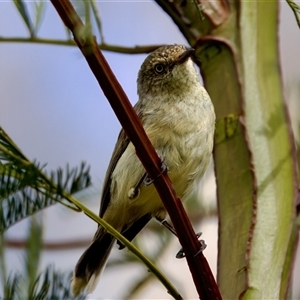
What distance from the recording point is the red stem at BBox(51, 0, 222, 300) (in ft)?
2.94

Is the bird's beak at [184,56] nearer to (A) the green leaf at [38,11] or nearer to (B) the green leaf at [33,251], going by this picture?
(A) the green leaf at [38,11]

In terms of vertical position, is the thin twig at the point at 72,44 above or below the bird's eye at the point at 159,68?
above

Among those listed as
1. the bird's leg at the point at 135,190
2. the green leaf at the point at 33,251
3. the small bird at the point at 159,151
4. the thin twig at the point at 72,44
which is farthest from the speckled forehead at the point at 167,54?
the green leaf at the point at 33,251

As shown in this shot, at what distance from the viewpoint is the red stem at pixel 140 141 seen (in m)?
0.90

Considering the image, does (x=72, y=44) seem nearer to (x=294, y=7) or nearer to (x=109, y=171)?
(x=294, y=7)

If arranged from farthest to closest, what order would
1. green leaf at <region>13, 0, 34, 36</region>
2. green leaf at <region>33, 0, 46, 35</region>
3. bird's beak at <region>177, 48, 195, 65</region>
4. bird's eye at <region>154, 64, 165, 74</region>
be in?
bird's eye at <region>154, 64, 165, 74</region> < bird's beak at <region>177, 48, 195, 65</region> < green leaf at <region>33, 0, 46, 35</region> < green leaf at <region>13, 0, 34, 36</region>

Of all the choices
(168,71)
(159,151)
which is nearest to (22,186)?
(159,151)

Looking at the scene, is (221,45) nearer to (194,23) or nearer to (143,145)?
(194,23)

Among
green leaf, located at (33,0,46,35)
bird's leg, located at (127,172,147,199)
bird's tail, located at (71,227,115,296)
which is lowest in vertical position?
bird's tail, located at (71,227,115,296)

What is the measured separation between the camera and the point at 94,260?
8.14ft

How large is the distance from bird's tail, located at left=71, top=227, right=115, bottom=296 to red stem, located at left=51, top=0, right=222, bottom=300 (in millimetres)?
1117

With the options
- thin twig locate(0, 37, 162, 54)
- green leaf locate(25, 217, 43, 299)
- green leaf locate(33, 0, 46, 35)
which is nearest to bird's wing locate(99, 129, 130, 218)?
thin twig locate(0, 37, 162, 54)

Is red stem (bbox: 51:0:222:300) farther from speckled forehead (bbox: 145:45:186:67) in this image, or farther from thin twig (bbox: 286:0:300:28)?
speckled forehead (bbox: 145:45:186:67)

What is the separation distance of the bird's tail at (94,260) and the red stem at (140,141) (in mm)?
1117
